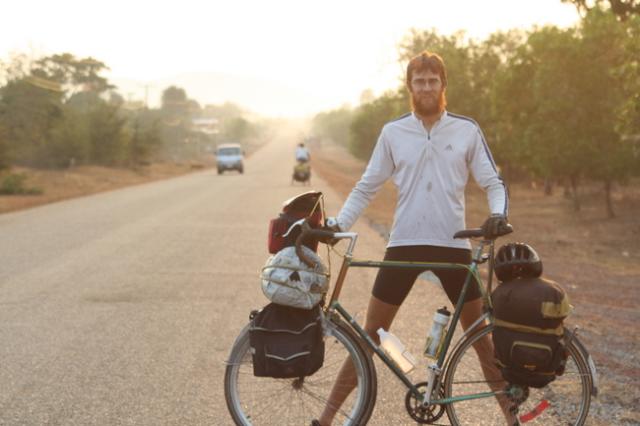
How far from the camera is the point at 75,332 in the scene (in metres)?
6.84

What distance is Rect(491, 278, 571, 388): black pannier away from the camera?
343cm

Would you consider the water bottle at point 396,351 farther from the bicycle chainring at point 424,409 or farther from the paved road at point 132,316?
the paved road at point 132,316

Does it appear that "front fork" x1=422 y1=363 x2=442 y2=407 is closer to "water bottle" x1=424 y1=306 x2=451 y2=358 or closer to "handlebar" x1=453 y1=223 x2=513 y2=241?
"water bottle" x1=424 y1=306 x2=451 y2=358

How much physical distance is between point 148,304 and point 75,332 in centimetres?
135

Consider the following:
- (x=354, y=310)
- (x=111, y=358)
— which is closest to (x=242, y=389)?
(x=111, y=358)

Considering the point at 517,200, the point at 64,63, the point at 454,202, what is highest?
the point at 64,63

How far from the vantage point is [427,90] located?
3836 mm

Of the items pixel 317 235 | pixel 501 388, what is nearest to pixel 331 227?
pixel 317 235

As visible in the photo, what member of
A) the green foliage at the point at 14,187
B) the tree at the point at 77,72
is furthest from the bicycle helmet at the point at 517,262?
the tree at the point at 77,72

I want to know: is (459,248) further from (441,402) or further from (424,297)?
(424,297)

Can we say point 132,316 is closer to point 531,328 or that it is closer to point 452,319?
point 452,319

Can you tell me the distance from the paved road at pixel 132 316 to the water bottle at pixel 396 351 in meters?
0.80

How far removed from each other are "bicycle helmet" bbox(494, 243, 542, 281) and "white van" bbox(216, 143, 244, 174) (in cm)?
4556

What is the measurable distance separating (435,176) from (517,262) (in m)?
0.63
